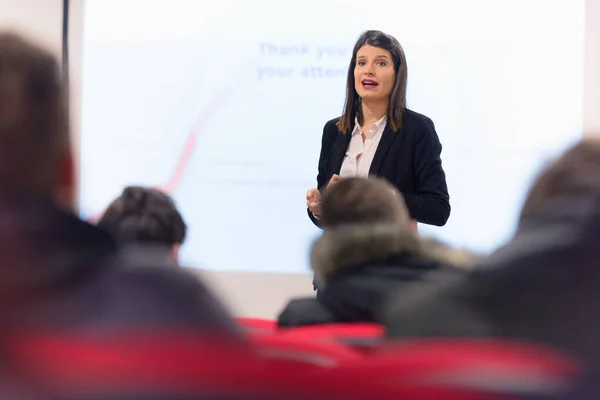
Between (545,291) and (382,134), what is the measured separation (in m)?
1.76

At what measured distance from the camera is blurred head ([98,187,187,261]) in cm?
124

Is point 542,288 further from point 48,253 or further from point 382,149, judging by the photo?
point 382,149

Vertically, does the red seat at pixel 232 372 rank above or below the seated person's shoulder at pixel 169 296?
below

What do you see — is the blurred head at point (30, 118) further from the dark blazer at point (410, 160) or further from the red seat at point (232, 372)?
the dark blazer at point (410, 160)

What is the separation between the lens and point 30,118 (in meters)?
0.83

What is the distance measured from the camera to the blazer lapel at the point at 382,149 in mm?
2568

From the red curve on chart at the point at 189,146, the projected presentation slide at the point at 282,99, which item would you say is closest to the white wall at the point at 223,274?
the projected presentation slide at the point at 282,99

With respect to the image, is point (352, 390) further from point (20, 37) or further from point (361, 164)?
point (361, 164)

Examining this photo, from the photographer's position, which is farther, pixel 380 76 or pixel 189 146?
pixel 189 146

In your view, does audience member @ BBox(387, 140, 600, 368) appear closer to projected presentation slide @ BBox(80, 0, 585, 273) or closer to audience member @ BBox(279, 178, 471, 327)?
audience member @ BBox(279, 178, 471, 327)

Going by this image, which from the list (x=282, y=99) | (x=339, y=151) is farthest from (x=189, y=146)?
(x=339, y=151)

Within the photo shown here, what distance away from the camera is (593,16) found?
348 cm

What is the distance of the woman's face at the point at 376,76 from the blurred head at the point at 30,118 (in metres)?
1.91

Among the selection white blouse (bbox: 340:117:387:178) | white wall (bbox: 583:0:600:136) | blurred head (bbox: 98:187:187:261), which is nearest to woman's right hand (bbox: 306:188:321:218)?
white blouse (bbox: 340:117:387:178)
